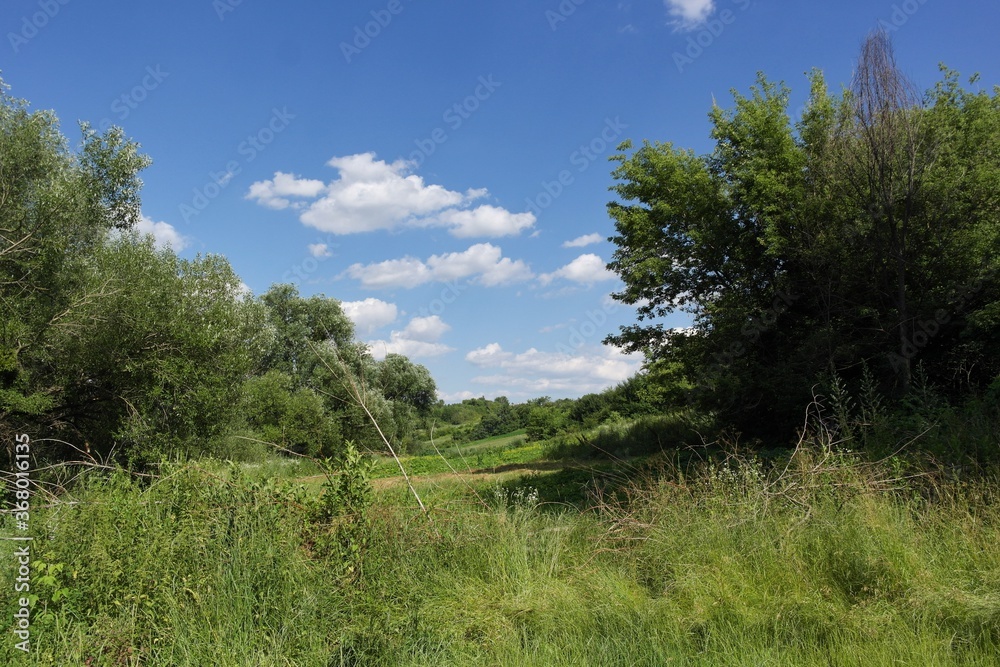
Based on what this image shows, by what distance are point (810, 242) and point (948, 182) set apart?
319 centimetres

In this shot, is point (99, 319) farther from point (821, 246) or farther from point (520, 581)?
point (821, 246)

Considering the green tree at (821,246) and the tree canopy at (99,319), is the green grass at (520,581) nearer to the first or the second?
the tree canopy at (99,319)

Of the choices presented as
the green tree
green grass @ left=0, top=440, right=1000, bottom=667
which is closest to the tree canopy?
green grass @ left=0, top=440, right=1000, bottom=667

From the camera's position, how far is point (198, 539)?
433 cm

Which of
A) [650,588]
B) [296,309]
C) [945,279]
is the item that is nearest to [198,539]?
[650,588]

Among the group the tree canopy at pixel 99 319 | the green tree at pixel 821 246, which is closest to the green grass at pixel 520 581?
the tree canopy at pixel 99 319

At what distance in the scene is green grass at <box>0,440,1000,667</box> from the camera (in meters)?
3.67

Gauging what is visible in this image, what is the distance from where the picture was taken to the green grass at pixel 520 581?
12.1 ft

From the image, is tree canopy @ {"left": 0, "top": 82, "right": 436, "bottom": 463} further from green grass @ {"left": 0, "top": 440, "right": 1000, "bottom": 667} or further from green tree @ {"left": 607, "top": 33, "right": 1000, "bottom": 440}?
green tree @ {"left": 607, "top": 33, "right": 1000, "bottom": 440}

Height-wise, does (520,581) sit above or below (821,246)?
below

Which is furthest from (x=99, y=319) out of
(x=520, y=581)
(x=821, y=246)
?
(x=821, y=246)

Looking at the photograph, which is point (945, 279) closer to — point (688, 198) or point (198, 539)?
point (688, 198)

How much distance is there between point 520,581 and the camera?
452cm

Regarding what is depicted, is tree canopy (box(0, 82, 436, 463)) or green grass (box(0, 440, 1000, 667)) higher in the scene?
tree canopy (box(0, 82, 436, 463))
